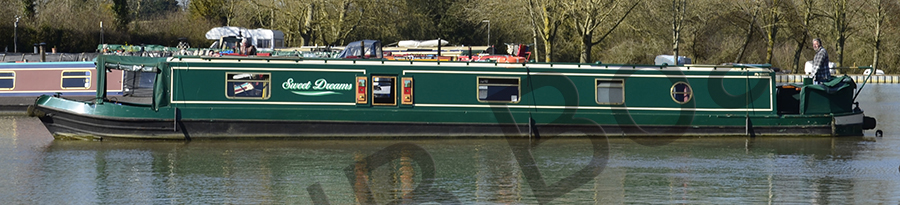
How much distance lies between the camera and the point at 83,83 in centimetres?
2364

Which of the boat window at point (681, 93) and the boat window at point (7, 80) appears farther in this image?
the boat window at point (7, 80)

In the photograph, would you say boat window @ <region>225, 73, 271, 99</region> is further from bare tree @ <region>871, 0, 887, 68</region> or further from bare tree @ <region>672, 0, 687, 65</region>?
bare tree @ <region>871, 0, 887, 68</region>

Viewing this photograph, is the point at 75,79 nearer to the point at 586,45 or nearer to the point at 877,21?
the point at 586,45

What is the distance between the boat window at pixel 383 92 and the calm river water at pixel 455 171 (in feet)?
2.67

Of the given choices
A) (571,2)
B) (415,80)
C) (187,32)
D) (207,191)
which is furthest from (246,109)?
(187,32)

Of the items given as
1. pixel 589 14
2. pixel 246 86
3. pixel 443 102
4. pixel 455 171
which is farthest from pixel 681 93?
pixel 589 14

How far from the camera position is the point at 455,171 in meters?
13.4

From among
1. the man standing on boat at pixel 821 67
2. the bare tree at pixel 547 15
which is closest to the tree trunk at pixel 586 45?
the bare tree at pixel 547 15

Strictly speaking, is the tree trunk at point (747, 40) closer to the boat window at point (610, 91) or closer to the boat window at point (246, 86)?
the boat window at point (610, 91)

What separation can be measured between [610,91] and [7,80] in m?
16.0

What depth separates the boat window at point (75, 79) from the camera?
2359cm

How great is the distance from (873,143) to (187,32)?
43095mm

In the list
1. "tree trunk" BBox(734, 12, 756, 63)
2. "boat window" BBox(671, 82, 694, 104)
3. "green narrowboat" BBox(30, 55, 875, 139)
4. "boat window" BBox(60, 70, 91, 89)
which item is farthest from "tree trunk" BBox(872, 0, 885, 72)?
"boat window" BBox(60, 70, 91, 89)

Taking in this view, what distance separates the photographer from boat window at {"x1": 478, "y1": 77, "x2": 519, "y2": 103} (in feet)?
57.0
